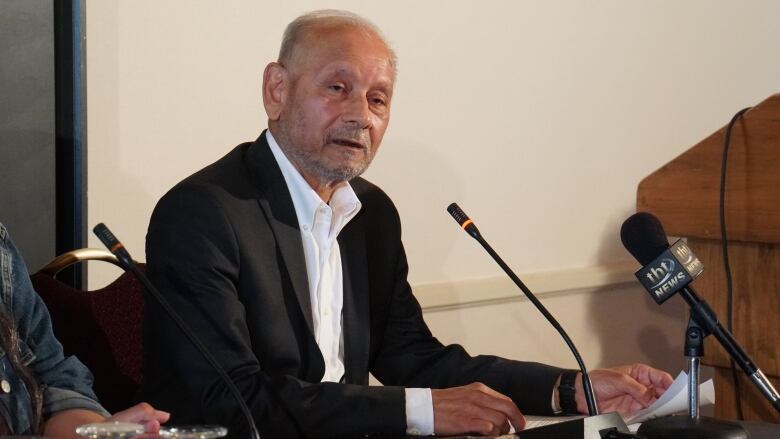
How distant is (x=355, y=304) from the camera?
237 centimetres

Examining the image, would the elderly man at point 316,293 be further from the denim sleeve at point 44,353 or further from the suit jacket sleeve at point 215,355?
the denim sleeve at point 44,353

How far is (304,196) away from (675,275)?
0.81 meters

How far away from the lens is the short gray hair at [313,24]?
2334 millimetres

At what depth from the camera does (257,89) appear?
117 inches

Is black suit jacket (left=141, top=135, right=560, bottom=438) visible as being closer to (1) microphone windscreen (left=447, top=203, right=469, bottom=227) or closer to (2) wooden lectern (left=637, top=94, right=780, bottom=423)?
(1) microphone windscreen (left=447, top=203, right=469, bottom=227)

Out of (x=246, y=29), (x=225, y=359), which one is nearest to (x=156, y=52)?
(x=246, y=29)

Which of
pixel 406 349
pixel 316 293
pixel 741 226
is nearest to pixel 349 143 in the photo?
pixel 316 293

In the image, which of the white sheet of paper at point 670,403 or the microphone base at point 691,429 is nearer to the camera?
the microphone base at point 691,429

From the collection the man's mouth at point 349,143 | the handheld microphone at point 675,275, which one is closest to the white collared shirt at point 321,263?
the man's mouth at point 349,143

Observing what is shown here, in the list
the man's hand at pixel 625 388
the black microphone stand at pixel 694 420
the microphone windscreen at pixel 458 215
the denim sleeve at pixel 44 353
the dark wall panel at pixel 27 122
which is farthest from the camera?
the dark wall panel at pixel 27 122

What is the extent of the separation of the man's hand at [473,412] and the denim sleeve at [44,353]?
0.56 m

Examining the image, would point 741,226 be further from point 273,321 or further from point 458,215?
point 273,321

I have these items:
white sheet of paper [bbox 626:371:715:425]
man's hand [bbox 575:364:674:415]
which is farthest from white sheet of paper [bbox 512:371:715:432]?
man's hand [bbox 575:364:674:415]

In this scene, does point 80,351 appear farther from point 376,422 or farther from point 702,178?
point 702,178
